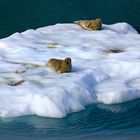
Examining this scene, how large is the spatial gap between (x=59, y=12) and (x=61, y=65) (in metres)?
5.15

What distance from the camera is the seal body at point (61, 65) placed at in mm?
8342

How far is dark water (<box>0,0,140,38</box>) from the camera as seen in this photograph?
1283cm

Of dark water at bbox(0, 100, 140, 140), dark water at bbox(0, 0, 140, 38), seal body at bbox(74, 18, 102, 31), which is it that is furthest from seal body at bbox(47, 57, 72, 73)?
dark water at bbox(0, 0, 140, 38)

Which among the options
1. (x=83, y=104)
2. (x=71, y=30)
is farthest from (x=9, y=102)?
(x=71, y=30)

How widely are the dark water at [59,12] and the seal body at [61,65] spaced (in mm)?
4025

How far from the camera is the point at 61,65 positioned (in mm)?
8336

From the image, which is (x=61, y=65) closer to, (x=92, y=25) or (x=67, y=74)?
(x=67, y=74)

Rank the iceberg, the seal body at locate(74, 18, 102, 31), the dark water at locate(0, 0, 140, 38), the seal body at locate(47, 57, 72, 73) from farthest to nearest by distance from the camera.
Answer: the dark water at locate(0, 0, 140, 38)
the seal body at locate(74, 18, 102, 31)
the seal body at locate(47, 57, 72, 73)
the iceberg

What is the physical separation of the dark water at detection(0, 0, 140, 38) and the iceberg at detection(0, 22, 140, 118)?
1.63 metres

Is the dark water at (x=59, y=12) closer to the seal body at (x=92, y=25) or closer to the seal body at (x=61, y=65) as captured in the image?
the seal body at (x=92, y=25)

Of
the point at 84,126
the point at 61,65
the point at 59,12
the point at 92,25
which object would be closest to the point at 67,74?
the point at 61,65

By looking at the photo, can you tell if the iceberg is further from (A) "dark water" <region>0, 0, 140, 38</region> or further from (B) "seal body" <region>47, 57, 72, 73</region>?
(A) "dark water" <region>0, 0, 140, 38</region>

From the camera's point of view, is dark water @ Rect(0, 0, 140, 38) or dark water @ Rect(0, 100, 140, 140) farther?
dark water @ Rect(0, 0, 140, 38)

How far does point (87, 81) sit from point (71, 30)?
11.6 ft
